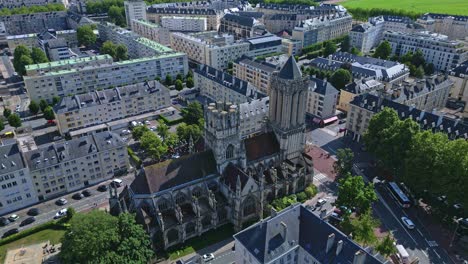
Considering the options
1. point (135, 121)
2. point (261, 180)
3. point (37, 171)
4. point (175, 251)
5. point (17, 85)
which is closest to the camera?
point (175, 251)

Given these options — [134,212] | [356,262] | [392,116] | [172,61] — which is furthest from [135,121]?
[356,262]

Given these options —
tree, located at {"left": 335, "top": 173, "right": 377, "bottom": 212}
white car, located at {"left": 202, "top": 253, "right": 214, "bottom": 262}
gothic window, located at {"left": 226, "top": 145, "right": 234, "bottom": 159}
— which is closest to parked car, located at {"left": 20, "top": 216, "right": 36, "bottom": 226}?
white car, located at {"left": 202, "top": 253, "right": 214, "bottom": 262}

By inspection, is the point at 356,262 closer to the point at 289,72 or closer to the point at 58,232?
the point at 289,72

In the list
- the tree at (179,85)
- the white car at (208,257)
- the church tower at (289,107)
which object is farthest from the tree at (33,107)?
the white car at (208,257)

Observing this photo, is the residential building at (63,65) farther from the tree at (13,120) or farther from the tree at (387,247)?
the tree at (387,247)

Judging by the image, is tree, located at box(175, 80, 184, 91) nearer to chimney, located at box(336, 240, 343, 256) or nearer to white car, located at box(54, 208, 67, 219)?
white car, located at box(54, 208, 67, 219)

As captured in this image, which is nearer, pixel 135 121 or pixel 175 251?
pixel 175 251
